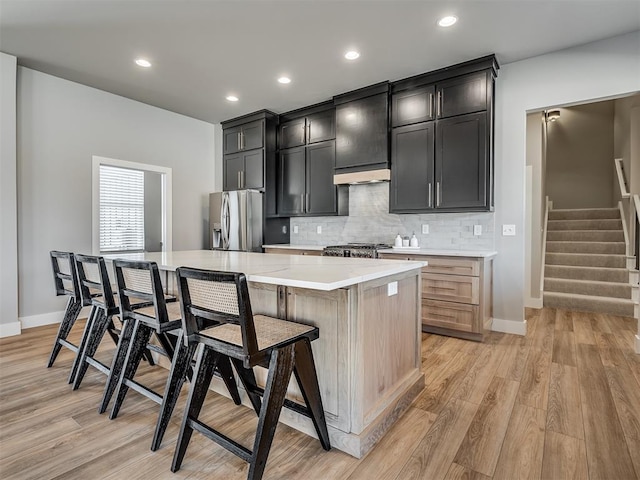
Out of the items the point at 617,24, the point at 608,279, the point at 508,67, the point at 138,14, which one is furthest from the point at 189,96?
the point at 608,279

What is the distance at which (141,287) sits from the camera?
1878 millimetres

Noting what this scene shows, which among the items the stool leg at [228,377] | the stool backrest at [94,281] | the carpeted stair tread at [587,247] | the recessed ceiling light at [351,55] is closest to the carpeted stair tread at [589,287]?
the carpeted stair tread at [587,247]

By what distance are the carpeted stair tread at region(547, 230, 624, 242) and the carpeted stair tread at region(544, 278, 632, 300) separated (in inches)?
43.2

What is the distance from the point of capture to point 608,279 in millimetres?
4715

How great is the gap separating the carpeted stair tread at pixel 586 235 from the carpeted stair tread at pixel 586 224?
24cm

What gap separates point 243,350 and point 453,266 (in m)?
2.61

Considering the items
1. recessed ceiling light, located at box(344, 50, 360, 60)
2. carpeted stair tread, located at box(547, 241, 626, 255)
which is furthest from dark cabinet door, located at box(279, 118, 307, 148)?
carpeted stair tread, located at box(547, 241, 626, 255)

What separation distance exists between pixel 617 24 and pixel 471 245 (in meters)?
2.25

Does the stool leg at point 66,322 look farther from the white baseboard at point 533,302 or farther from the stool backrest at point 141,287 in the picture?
the white baseboard at point 533,302

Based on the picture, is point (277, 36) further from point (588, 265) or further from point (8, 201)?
point (588, 265)

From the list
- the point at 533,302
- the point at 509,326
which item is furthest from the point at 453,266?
the point at 533,302

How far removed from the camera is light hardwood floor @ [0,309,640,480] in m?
1.54

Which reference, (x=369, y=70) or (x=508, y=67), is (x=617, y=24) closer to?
(x=508, y=67)

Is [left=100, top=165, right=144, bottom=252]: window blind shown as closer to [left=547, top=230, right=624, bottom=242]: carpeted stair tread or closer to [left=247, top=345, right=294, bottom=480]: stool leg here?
[left=247, top=345, right=294, bottom=480]: stool leg
